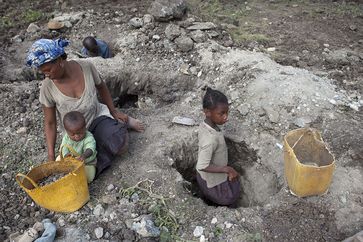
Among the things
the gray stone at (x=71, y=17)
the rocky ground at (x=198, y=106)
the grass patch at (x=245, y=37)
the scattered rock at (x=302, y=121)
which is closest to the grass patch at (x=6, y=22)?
the rocky ground at (x=198, y=106)

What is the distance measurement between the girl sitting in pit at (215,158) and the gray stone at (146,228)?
2.01 ft

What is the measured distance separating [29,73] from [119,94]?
1198 millimetres

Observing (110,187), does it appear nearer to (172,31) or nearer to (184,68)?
(184,68)

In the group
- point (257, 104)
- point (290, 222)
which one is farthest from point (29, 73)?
point (290, 222)

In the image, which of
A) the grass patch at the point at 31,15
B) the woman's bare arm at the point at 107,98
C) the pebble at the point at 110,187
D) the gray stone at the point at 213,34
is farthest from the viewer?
the grass patch at the point at 31,15

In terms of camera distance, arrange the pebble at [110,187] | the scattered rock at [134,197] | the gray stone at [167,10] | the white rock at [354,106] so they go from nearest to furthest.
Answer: the scattered rock at [134,197] < the pebble at [110,187] < the white rock at [354,106] < the gray stone at [167,10]

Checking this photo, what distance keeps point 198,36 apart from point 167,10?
2.04 feet

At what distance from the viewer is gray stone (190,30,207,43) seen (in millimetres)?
5324

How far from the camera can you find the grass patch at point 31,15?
6305 mm

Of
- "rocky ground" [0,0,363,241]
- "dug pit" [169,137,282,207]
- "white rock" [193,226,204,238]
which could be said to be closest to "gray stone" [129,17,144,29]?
"rocky ground" [0,0,363,241]

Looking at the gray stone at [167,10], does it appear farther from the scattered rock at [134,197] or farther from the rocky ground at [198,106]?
the scattered rock at [134,197]

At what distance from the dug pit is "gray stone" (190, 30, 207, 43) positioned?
1.65 metres

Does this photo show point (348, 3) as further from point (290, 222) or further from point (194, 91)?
point (290, 222)

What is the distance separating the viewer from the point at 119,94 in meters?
5.20
